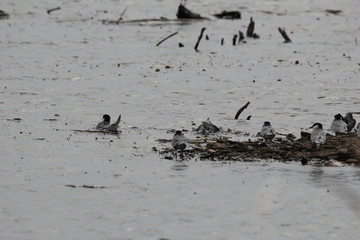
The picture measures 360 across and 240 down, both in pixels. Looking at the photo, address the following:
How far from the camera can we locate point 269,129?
1752cm

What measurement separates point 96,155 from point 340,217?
18.2 ft

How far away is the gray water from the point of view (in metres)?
12.6

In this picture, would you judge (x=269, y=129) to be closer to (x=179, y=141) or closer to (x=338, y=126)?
(x=338, y=126)

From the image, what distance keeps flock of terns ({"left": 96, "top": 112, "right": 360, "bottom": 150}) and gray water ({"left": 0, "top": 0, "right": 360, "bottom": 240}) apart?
388mm

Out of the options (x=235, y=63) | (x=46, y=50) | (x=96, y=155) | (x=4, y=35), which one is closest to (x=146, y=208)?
(x=96, y=155)

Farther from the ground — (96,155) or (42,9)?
(42,9)

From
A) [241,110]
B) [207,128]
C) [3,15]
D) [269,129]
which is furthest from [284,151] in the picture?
[3,15]

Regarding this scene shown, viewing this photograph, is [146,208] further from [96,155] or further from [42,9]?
[42,9]

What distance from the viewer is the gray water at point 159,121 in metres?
12.6

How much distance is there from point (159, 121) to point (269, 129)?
3855mm

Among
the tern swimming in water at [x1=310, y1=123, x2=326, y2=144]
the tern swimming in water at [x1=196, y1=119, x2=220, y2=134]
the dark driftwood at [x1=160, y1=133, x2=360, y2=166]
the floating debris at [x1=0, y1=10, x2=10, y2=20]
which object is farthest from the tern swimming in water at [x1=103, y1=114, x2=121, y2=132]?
the floating debris at [x1=0, y1=10, x2=10, y2=20]

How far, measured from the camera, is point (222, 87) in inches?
1037

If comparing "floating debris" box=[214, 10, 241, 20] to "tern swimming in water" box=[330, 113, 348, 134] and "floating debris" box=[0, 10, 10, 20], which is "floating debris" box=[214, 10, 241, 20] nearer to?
"floating debris" box=[0, 10, 10, 20]

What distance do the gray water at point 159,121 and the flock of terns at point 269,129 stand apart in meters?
0.39
